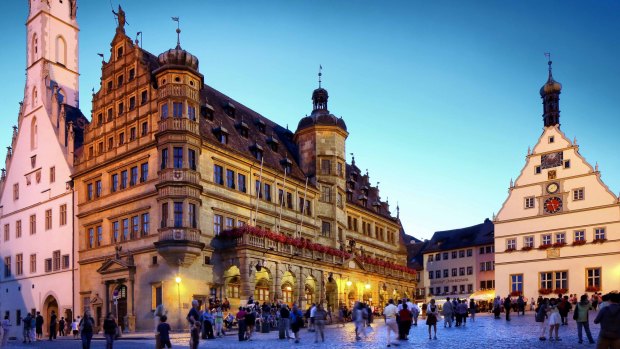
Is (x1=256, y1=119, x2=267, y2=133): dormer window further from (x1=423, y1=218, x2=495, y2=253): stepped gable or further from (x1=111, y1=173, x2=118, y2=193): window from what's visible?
(x1=423, y1=218, x2=495, y2=253): stepped gable

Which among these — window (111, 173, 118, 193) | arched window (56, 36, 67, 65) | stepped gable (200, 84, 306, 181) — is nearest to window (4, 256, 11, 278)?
window (111, 173, 118, 193)

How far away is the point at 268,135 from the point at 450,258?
40.5 metres

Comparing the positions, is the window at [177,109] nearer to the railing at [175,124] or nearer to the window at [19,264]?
the railing at [175,124]

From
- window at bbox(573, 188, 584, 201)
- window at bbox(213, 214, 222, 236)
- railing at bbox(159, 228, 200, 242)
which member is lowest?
railing at bbox(159, 228, 200, 242)

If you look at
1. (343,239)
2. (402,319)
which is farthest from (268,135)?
(402,319)

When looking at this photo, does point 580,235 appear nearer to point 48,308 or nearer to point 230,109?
point 230,109

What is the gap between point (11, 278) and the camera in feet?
203

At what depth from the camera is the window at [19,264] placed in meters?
60.7

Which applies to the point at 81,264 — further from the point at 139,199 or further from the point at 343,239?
the point at 343,239

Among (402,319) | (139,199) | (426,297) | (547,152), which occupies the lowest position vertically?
(426,297)

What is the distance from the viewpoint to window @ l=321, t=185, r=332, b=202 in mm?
63406

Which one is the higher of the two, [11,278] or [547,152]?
[547,152]

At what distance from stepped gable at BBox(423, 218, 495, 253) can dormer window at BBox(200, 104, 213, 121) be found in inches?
1873

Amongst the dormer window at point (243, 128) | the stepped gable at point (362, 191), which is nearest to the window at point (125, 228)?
the dormer window at point (243, 128)
